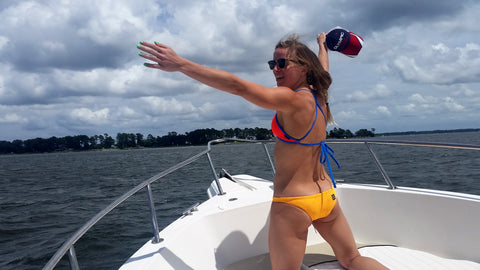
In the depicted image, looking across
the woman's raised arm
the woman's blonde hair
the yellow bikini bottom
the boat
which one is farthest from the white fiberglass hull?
the woman's blonde hair

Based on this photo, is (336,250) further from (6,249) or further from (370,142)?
(6,249)

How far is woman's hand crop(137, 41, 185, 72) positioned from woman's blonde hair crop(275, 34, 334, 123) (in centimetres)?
63

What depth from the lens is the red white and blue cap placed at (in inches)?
85.8

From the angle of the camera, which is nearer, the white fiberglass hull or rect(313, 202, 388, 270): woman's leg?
rect(313, 202, 388, 270): woman's leg

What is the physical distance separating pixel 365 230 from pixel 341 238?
1.14 metres

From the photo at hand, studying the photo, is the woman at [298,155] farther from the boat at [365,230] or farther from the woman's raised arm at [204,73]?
the boat at [365,230]

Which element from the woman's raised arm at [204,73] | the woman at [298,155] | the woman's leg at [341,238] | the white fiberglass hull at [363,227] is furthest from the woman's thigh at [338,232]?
the woman's raised arm at [204,73]

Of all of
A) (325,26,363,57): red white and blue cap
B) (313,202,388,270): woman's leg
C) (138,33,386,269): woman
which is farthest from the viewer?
(325,26,363,57): red white and blue cap

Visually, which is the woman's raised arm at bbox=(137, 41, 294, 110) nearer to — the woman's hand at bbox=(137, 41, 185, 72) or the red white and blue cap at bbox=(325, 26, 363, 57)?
the woman's hand at bbox=(137, 41, 185, 72)

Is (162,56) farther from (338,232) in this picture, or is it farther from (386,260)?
(386,260)

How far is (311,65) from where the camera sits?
5.44 feet

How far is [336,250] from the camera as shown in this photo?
2000 mm

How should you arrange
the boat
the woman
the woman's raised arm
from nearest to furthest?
the woman's raised arm < the woman < the boat

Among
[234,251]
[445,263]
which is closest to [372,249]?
[445,263]
